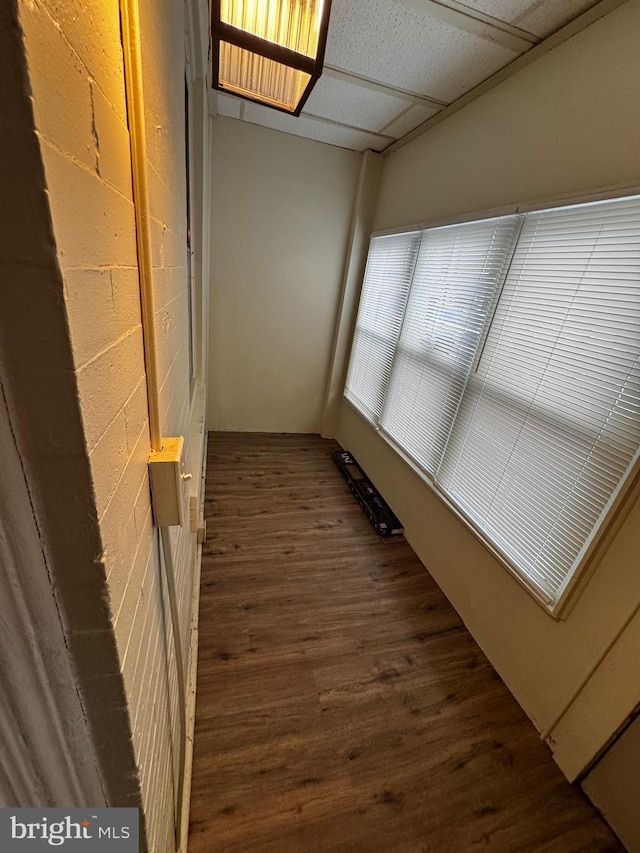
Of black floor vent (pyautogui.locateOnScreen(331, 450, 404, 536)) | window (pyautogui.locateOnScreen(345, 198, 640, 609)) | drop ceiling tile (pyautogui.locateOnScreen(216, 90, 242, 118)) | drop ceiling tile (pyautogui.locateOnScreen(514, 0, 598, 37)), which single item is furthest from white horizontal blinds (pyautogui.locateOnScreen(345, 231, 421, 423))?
drop ceiling tile (pyautogui.locateOnScreen(216, 90, 242, 118))

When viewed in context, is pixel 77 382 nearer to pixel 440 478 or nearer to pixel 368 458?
pixel 440 478

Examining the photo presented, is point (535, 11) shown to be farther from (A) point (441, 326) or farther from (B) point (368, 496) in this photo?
(B) point (368, 496)

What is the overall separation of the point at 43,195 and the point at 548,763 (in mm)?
2165

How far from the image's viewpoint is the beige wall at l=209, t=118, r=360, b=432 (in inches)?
111

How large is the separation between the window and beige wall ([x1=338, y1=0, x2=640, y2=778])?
0.11 meters

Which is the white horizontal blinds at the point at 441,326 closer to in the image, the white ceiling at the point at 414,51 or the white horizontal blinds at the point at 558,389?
the white horizontal blinds at the point at 558,389

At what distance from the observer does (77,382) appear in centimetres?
30

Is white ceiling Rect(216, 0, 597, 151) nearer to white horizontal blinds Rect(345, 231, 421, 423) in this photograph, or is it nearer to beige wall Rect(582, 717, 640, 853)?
white horizontal blinds Rect(345, 231, 421, 423)

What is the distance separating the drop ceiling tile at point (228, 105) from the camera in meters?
2.35

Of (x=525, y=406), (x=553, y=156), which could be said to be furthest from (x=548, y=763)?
(x=553, y=156)

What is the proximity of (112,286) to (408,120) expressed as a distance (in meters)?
2.86

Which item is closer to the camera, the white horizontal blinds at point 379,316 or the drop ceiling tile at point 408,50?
the drop ceiling tile at point 408,50

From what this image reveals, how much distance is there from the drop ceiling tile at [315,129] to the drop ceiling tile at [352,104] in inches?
5.0

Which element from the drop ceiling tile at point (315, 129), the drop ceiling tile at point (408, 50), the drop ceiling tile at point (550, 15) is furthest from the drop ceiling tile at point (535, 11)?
the drop ceiling tile at point (315, 129)
